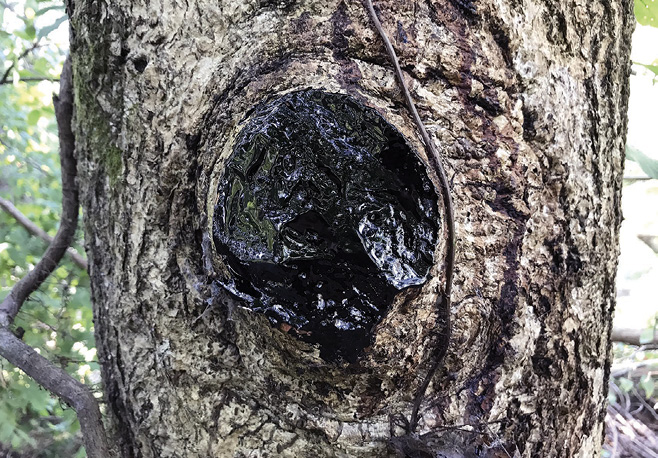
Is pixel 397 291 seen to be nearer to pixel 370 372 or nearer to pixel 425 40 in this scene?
pixel 370 372

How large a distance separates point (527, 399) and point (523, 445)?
8cm

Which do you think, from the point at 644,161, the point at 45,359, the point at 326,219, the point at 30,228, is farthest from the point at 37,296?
the point at 644,161

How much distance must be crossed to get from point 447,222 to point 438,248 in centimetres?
4

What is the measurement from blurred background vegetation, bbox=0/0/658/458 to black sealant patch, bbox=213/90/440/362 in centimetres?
71

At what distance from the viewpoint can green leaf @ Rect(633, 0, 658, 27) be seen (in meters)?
1.17

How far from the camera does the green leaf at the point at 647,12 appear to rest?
1.17 metres

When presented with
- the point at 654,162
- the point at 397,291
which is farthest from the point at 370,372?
the point at 654,162

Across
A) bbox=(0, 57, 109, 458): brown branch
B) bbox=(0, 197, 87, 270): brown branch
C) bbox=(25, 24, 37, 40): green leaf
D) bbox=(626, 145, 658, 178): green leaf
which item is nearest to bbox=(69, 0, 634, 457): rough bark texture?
bbox=(0, 57, 109, 458): brown branch

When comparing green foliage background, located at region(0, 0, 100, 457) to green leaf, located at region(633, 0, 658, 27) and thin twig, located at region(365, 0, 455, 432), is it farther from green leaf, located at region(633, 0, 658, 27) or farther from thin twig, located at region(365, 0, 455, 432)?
green leaf, located at region(633, 0, 658, 27)

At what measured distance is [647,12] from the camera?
3.88ft

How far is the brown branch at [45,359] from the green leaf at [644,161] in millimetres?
1465

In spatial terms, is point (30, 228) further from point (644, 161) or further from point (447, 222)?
point (644, 161)

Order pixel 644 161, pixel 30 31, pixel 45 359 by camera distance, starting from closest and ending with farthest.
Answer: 1. pixel 45 359
2. pixel 644 161
3. pixel 30 31

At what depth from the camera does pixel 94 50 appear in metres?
0.82
